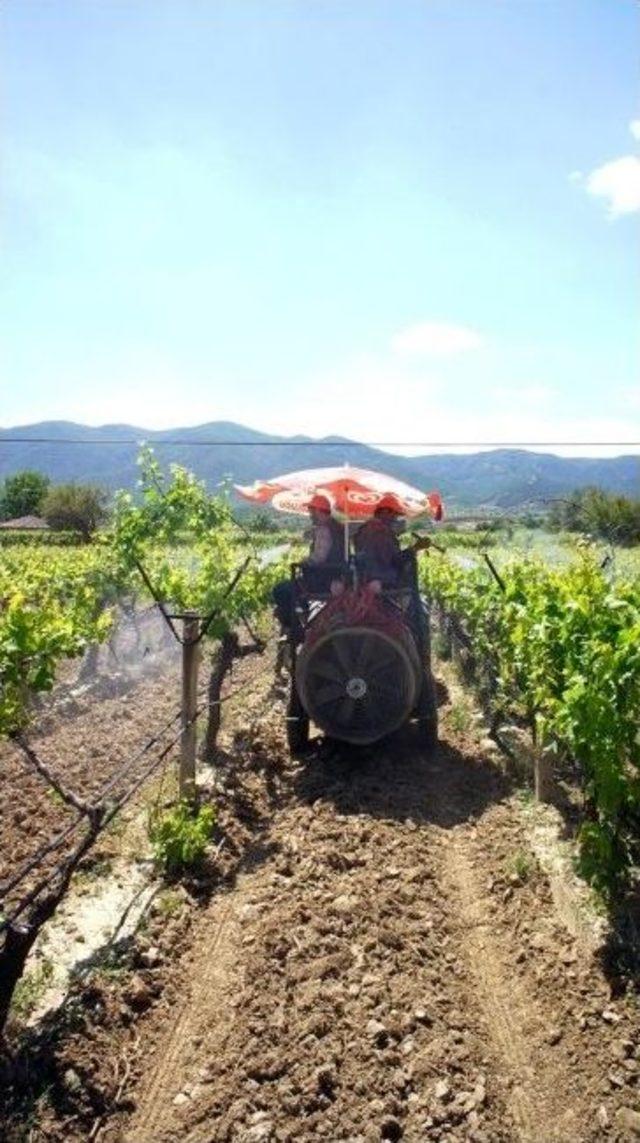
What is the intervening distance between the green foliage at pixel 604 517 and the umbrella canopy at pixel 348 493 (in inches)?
1580

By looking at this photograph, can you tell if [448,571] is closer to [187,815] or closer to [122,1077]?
[187,815]

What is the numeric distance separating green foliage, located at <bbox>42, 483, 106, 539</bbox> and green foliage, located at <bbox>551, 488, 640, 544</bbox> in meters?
34.7

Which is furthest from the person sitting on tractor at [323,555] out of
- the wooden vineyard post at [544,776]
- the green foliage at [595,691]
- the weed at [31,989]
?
the weed at [31,989]

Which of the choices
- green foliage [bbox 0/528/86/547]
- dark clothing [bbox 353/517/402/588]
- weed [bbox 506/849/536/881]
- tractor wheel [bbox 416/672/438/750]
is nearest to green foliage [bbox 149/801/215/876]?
weed [bbox 506/849/536/881]

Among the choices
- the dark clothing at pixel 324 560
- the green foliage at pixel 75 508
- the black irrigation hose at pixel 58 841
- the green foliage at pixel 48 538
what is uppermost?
the dark clothing at pixel 324 560

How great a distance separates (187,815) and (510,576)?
526 cm

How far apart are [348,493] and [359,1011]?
4574 millimetres

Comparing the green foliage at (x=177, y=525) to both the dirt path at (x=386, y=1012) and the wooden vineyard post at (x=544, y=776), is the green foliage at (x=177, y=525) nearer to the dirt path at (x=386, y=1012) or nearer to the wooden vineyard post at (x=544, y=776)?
the wooden vineyard post at (x=544, y=776)

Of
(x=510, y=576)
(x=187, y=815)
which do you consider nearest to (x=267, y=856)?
(x=187, y=815)

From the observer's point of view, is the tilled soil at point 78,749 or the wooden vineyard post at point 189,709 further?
the wooden vineyard post at point 189,709

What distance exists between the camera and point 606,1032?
12.6ft

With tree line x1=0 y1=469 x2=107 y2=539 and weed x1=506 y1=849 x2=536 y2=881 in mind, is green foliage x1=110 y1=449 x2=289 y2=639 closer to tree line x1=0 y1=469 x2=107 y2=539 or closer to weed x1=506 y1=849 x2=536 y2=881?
weed x1=506 y1=849 x2=536 y2=881

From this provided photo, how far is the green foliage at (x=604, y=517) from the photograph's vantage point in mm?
49188

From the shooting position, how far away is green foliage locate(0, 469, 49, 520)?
82.3 m
